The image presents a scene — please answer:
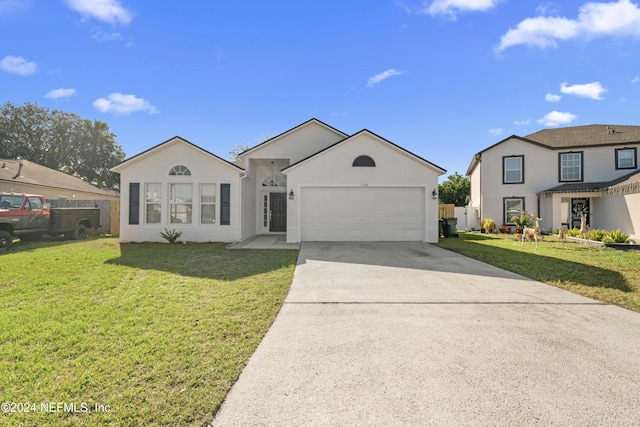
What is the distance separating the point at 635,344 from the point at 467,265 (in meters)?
4.54

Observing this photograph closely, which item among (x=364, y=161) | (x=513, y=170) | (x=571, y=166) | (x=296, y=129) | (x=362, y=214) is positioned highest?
(x=296, y=129)

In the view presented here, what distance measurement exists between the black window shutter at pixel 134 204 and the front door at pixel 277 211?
6441 millimetres

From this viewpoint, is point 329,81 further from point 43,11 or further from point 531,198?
point 531,198

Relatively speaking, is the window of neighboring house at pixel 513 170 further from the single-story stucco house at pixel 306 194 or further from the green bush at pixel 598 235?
the single-story stucco house at pixel 306 194

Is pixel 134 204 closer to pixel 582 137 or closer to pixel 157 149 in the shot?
pixel 157 149

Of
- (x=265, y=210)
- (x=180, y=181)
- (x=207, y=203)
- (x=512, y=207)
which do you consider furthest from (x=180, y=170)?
(x=512, y=207)

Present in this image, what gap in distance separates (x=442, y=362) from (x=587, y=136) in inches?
887

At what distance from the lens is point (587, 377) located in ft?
8.78

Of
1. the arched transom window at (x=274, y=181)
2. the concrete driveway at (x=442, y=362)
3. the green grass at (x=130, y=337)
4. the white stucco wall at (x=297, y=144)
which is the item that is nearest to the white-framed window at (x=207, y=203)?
the white stucco wall at (x=297, y=144)

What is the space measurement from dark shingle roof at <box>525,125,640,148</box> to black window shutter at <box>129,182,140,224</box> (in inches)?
893

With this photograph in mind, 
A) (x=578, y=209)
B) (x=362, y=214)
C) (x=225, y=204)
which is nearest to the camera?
(x=225, y=204)

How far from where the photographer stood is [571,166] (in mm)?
17828

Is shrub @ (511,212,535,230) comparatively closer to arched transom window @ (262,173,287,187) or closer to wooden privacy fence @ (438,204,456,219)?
wooden privacy fence @ (438,204,456,219)

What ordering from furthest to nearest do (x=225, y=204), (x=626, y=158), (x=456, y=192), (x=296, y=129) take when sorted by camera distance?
(x=456, y=192) < (x=626, y=158) < (x=296, y=129) < (x=225, y=204)
